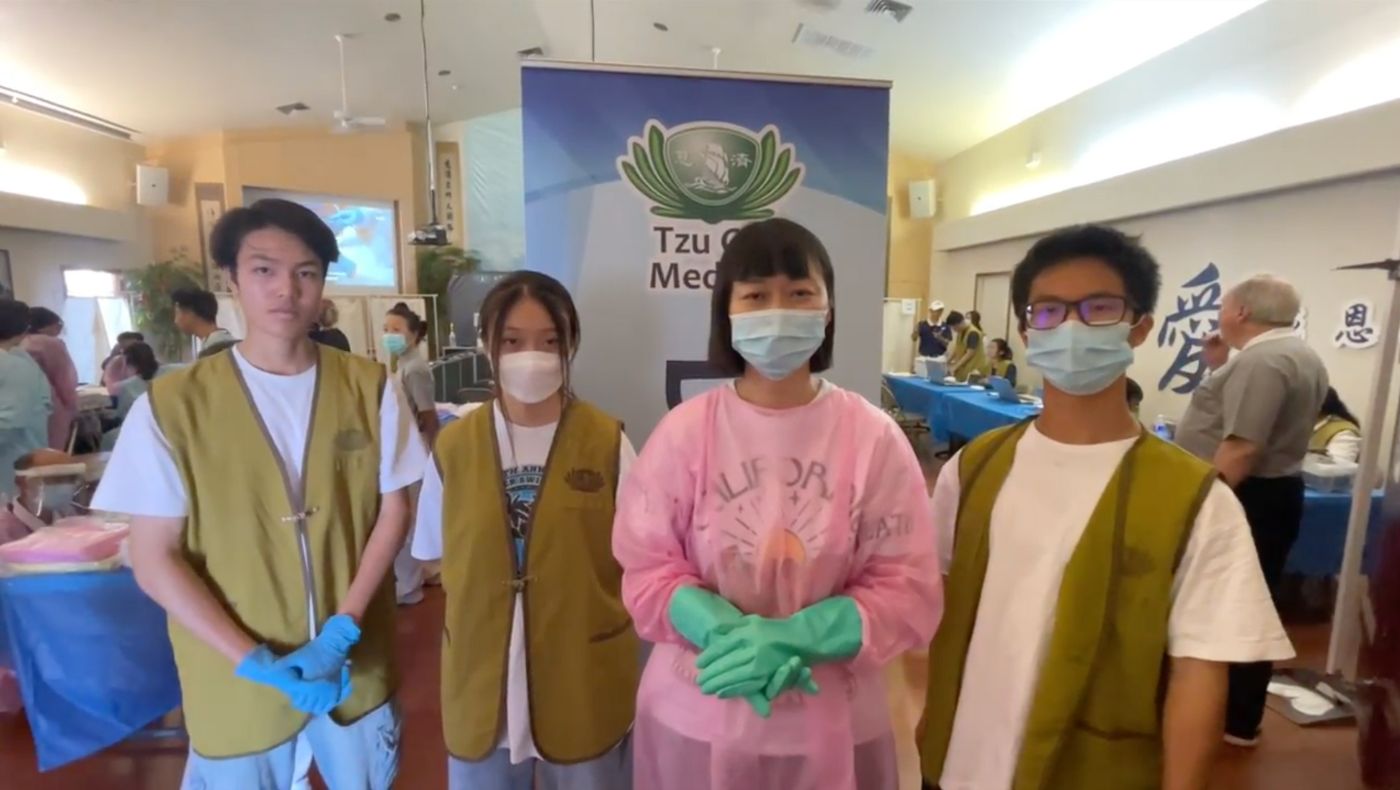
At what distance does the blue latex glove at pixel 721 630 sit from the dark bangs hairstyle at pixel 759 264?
14.1 inches

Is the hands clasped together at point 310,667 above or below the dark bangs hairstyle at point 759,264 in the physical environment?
below

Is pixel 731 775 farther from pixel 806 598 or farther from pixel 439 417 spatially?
pixel 439 417

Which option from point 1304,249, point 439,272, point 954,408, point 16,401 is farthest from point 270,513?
point 439,272

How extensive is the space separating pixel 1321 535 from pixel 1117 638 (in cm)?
352

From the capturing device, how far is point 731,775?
106 centimetres

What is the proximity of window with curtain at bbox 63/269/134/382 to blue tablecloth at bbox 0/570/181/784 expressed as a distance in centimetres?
755

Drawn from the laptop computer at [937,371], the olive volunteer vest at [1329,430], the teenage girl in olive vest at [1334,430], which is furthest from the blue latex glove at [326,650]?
the laptop computer at [937,371]

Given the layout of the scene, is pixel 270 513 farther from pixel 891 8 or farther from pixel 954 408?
pixel 891 8

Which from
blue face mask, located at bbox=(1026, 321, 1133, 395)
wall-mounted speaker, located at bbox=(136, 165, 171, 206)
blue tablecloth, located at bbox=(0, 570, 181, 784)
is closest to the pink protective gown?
blue face mask, located at bbox=(1026, 321, 1133, 395)

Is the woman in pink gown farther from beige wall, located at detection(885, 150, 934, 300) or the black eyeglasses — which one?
beige wall, located at detection(885, 150, 934, 300)

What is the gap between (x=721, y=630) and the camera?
969mm

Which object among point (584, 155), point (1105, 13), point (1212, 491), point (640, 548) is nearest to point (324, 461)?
point (640, 548)

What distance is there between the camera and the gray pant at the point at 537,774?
1.42m

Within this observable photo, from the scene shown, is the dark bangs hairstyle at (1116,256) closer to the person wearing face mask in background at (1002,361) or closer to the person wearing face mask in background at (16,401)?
the person wearing face mask in background at (16,401)
